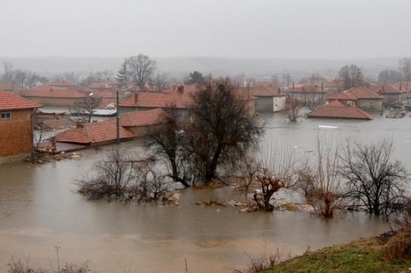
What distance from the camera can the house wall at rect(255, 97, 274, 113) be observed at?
56531mm

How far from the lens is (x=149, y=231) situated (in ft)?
48.9

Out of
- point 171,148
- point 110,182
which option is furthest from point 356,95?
point 110,182

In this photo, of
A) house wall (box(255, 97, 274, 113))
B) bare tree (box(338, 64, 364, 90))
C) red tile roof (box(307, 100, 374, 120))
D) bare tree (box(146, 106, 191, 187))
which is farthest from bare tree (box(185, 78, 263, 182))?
bare tree (box(338, 64, 364, 90))

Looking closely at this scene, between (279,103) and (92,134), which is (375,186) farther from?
(279,103)

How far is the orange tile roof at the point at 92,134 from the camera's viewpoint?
30219mm

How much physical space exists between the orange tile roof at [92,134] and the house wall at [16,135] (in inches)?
155

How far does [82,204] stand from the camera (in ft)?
58.7

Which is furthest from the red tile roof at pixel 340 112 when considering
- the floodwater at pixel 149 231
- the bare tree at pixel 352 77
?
the bare tree at pixel 352 77

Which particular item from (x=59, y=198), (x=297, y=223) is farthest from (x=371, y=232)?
(x=59, y=198)

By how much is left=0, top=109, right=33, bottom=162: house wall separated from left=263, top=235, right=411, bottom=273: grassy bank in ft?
60.9

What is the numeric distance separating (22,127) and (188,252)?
16.1 meters

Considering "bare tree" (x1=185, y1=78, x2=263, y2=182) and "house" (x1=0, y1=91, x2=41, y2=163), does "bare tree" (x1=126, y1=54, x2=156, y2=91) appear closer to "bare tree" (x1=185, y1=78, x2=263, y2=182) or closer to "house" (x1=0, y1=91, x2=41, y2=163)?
"house" (x1=0, y1=91, x2=41, y2=163)

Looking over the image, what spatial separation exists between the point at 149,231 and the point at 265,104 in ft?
141

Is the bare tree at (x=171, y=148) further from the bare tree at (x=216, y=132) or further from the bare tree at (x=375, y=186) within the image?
the bare tree at (x=375, y=186)
